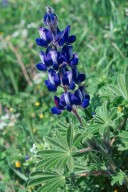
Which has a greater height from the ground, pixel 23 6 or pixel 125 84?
pixel 23 6

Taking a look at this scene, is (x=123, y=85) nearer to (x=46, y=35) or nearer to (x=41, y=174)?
(x=46, y=35)

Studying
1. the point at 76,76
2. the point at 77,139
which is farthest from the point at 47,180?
the point at 76,76

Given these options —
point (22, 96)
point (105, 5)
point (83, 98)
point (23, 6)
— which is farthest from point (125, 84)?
point (23, 6)

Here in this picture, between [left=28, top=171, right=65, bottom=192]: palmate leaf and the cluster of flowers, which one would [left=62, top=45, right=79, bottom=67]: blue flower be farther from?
[left=28, top=171, right=65, bottom=192]: palmate leaf

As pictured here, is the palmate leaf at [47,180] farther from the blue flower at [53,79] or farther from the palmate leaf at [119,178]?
the blue flower at [53,79]

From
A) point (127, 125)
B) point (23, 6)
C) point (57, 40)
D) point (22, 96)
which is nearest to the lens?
point (57, 40)

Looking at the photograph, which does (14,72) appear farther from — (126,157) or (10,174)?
(126,157)

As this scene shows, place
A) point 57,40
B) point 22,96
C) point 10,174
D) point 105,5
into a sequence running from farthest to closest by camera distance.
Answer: point 105,5, point 22,96, point 10,174, point 57,40

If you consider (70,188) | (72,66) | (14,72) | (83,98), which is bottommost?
(70,188)
